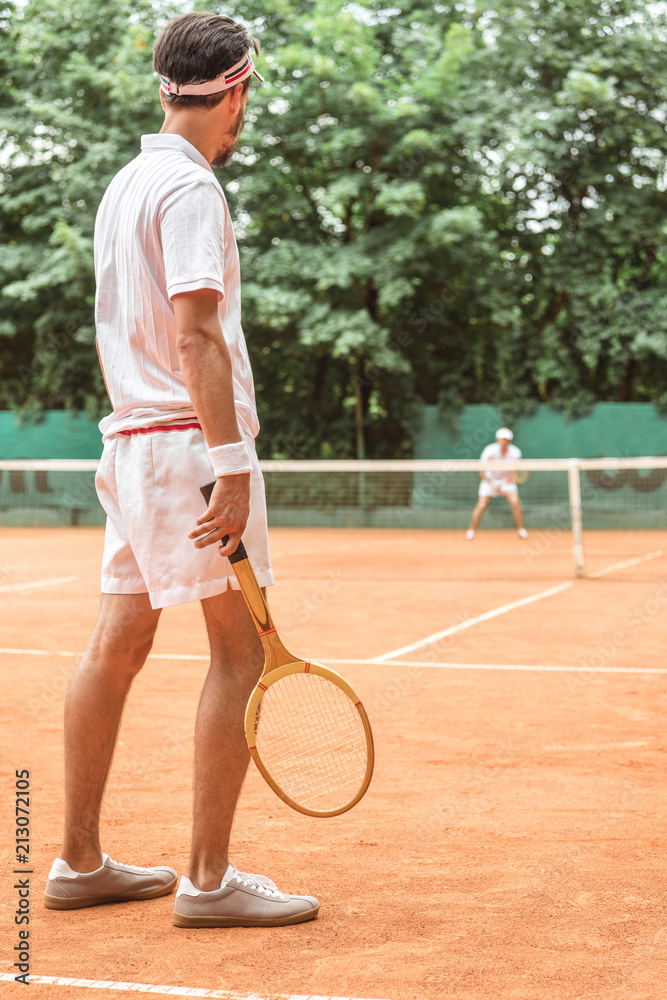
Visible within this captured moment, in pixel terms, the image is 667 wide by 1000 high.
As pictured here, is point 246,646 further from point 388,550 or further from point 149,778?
point 388,550

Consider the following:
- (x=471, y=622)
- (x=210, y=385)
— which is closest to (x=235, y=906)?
(x=210, y=385)

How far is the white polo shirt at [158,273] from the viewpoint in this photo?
8.00 ft

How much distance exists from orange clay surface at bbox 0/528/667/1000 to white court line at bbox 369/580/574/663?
0.27ft

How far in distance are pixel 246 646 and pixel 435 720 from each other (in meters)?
2.54

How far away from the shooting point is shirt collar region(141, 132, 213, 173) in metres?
2.62

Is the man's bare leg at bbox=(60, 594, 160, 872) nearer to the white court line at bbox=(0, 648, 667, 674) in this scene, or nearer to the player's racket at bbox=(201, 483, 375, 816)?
the player's racket at bbox=(201, 483, 375, 816)

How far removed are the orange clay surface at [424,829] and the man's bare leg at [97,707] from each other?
210 mm

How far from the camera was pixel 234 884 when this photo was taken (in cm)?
263

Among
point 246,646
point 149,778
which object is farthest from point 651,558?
point 246,646

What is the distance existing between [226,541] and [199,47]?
3.74 ft

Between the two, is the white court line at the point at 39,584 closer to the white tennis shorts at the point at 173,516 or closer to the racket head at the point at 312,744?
the racket head at the point at 312,744

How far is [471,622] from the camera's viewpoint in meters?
8.30

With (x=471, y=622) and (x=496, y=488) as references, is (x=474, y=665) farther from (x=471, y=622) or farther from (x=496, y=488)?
(x=496, y=488)


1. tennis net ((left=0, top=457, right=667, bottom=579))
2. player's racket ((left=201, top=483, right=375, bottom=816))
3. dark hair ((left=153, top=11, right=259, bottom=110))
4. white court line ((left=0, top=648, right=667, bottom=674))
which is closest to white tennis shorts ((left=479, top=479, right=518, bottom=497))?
tennis net ((left=0, top=457, right=667, bottom=579))
